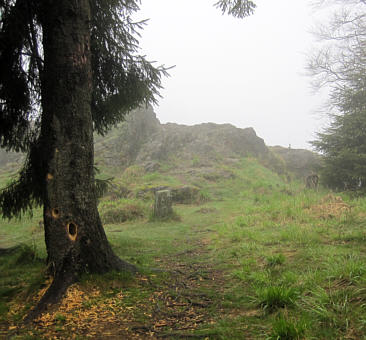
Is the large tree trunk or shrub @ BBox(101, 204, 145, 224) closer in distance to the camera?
the large tree trunk

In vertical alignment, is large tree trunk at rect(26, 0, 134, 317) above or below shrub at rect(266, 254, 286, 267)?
above

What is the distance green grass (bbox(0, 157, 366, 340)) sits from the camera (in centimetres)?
238

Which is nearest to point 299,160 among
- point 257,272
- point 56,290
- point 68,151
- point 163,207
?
point 163,207

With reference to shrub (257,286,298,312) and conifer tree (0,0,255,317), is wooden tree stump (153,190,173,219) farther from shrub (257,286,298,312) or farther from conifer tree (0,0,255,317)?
shrub (257,286,298,312)

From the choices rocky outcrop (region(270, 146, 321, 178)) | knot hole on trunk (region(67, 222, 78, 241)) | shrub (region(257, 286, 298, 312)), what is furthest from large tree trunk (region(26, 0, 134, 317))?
rocky outcrop (region(270, 146, 321, 178))

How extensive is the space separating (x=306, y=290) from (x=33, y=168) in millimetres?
4211

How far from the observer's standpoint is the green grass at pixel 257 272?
2.38 m

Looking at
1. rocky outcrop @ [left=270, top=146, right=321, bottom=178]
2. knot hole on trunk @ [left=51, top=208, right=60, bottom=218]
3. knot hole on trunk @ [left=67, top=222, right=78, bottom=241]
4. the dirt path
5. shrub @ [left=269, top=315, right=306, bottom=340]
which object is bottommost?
the dirt path

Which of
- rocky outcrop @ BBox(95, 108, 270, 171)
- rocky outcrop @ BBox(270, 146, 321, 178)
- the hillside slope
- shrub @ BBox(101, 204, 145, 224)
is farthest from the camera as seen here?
rocky outcrop @ BBox(270, 146, 321, 178)

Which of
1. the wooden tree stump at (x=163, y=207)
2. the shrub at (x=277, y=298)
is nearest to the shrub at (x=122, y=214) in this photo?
the wooden tree stump at (x=163, y=207)

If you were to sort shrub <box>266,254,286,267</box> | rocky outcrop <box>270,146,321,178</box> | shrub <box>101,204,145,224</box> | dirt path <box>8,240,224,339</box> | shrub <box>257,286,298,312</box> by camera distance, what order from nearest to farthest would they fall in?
dirt path <box>8,240,224,339</box>
shrub <box>257,286,298,312</box>
shrub <box>266,254,286,267</box>
shrub <box>101,204,145,224</box>
rocky outcrop <box>270,146,321,178</box>

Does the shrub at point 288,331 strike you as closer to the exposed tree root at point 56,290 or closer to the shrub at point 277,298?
the shrub at point 277,298

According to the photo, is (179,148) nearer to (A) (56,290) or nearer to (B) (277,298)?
(A) (56,290)

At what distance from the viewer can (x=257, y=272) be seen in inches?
155
